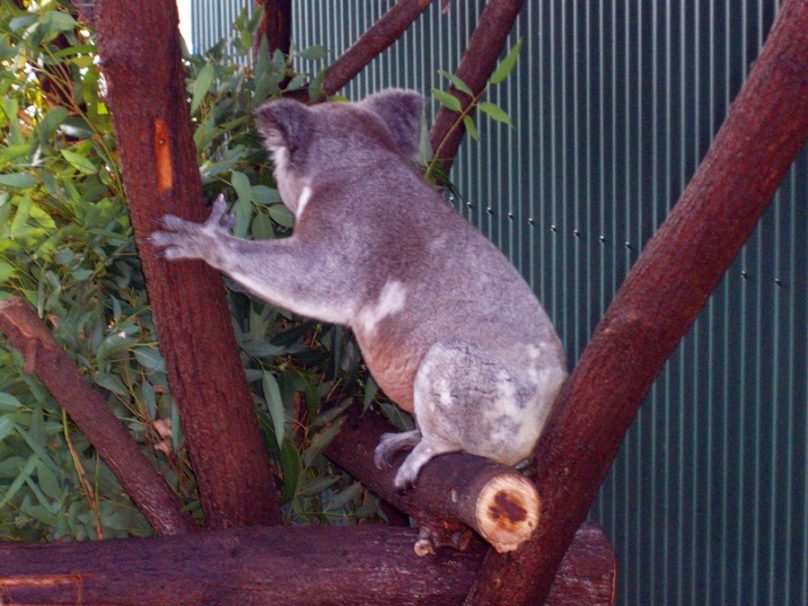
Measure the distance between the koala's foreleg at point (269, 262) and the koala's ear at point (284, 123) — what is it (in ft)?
0.81

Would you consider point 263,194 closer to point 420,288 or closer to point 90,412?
point 420,288

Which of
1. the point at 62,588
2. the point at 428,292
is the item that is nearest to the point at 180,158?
the point at 428,292

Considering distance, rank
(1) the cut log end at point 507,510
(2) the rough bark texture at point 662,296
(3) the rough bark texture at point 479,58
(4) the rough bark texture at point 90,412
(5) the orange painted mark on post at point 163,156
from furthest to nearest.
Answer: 1. (3) the rough bark texture at point 479,58
2. (4) the rough bark texture at point 90,412
3. (5) the orange painted mark on post at point 163,156
4. (1) the cut log end at point 507,510
5. (2) the rough bark texture at point 662,296

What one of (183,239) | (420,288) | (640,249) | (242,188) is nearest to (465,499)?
(420,288)

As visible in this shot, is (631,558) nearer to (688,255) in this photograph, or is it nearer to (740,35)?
(740,35)

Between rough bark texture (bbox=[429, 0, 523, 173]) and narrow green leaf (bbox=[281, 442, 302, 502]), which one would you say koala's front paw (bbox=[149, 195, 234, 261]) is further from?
rough bark texture (bbox=[429, 0, 523, 173])

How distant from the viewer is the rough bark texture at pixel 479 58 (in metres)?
2.89

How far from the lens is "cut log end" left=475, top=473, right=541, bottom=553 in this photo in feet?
5.04

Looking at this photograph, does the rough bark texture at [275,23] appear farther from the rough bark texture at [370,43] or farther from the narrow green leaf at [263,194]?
the narrow green leaf at [263,194]

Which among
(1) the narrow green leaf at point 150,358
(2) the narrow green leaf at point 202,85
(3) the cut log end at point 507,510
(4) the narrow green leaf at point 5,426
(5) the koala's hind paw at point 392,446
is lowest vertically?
(5) the koala's hind paw at point 392,446

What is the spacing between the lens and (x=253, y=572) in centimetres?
181

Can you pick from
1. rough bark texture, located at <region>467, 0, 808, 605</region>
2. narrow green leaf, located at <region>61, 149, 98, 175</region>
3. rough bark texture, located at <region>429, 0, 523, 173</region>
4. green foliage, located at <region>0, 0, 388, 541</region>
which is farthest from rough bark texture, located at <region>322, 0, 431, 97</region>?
rough bark texture, located at <region>467, 0, 808, 605</region>

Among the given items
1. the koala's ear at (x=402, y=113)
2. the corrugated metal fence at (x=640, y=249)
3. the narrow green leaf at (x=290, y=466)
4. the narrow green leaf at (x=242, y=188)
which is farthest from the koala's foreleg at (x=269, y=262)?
the corrugated metal fence at (x=640, y=249)

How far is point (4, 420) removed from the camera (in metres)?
2.15
